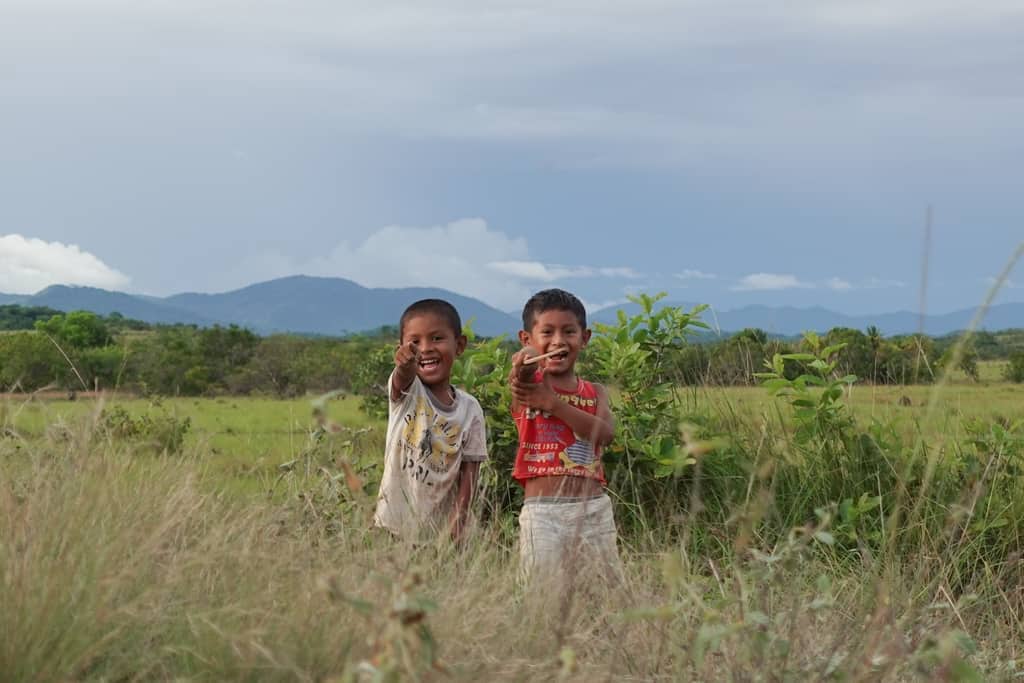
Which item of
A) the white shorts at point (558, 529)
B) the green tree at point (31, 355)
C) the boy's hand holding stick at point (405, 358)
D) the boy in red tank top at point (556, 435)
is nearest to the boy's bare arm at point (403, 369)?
the boy's hand holding stick at point (405, 358)

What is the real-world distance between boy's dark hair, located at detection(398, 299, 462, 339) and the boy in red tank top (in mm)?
296

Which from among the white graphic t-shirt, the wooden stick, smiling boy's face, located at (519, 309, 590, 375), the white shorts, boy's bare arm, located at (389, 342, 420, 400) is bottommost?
the white shorts

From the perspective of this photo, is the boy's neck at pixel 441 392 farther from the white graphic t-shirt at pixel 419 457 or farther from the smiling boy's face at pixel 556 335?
the smiling boy's face at pixel 556 335

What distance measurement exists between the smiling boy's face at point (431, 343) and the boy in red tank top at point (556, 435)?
13.1 inches

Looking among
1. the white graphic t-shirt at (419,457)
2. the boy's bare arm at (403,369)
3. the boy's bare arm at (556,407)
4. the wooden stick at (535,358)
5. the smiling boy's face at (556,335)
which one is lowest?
Answer: the white graphic t-shirt at (419,457)

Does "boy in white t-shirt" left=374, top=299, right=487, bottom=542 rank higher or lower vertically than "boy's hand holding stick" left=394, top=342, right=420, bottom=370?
lower

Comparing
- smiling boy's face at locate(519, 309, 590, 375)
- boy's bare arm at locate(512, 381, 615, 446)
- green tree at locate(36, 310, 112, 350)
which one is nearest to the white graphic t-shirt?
boy's bare arm at locate(512, 381, 615, 446)

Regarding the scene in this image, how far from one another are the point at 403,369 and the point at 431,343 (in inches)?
Answer: 11.4

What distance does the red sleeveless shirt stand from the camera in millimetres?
4602

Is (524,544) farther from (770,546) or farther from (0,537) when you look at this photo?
(0,537)

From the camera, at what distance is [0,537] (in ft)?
11.2

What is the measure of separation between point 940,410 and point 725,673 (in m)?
3.76

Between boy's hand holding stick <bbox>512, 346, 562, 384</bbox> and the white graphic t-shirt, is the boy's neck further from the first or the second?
boy's hand holding stick <bbox>512, 346, 562, 384</bbox>

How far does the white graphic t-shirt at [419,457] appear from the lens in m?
4.62
